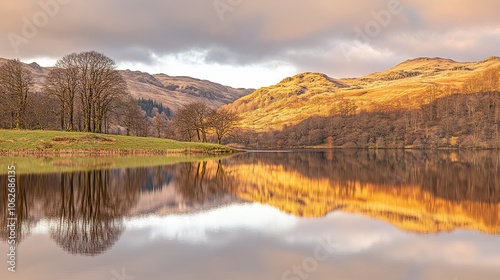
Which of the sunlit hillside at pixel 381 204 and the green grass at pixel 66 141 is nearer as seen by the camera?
the sunlit hillside at pixel 381 204

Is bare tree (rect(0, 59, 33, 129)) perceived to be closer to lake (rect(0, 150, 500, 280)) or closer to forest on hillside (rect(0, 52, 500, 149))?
forest on hillside (rect(0, 52, 500, 149))

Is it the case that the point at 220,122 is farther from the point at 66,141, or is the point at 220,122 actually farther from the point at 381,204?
the point at 381,204

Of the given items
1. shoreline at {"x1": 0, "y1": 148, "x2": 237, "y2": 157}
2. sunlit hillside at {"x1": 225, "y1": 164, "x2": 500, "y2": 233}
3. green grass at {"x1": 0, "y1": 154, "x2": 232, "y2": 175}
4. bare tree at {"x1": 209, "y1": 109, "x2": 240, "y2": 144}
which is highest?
bare tree at {"x1": 209, "y1": 109, "x2": 240, "y2": 144}

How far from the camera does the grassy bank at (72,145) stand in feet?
245

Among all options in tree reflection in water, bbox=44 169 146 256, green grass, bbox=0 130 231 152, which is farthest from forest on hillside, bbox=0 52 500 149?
tree reflection in water, bbox=44 169 146 256

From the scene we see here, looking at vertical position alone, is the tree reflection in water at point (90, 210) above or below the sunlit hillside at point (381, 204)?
above

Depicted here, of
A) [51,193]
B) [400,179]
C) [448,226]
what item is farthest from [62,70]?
[448,226]

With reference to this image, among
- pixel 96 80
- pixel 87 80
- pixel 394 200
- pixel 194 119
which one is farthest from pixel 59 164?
pixel 194 119

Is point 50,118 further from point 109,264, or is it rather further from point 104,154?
point 109,264

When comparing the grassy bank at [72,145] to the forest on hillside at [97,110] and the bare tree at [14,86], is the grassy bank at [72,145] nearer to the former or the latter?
the forest on hillside at [97,110]

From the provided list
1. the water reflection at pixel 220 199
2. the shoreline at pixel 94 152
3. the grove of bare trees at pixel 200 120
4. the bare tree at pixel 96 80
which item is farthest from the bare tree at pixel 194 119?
the water reflection at pixel 220 199

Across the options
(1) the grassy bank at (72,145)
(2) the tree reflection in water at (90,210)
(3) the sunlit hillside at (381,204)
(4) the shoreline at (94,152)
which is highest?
(1) the grassy bank at (72,145)

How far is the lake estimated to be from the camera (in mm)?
12961

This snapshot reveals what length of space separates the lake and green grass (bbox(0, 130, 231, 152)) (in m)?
48.1
